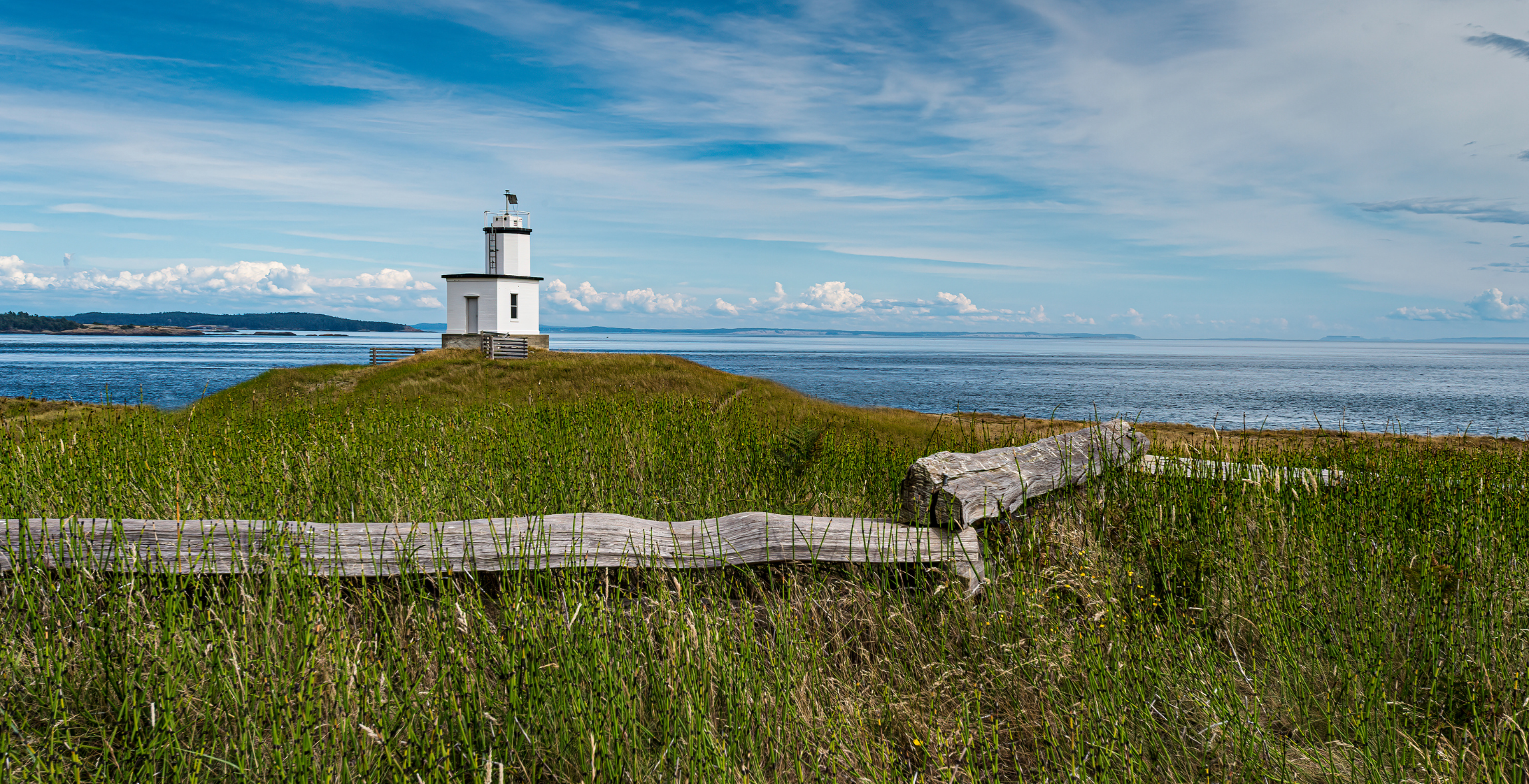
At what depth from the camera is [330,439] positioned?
625 centimetres

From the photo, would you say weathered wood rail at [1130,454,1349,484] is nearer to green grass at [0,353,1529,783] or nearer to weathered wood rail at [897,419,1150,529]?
green grass at [0,353,1529,783]

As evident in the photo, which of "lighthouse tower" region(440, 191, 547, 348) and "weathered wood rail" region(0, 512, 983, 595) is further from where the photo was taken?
"lighthouse tower" region(440, 191, 547, 348)

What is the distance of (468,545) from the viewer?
10.7 feet

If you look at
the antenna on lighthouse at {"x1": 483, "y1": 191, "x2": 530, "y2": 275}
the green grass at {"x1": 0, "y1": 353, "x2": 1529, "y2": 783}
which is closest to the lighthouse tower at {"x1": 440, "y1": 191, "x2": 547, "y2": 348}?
the antenna on lighthouse at {"x1": 483, "y1": 191, "x2": 530, "y2": 275}

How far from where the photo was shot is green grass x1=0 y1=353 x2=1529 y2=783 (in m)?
2.41

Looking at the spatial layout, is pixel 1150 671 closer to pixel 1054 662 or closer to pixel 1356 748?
pixel 1054 662

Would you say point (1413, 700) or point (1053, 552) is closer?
point (1413, 700)

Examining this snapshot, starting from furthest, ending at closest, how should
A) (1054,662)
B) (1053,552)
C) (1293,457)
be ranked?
(1293,457), (1053,552), (1054,662)

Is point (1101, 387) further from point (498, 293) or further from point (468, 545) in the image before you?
point (468, 545)

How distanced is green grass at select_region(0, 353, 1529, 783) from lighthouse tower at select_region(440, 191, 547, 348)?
Answer: 143 feet

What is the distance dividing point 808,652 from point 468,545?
1.61 m

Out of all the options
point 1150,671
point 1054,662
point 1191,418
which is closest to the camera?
point 1150,671

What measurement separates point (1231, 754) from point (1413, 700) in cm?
80

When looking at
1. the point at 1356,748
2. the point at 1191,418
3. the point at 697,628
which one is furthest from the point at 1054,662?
the point at 1191,418
